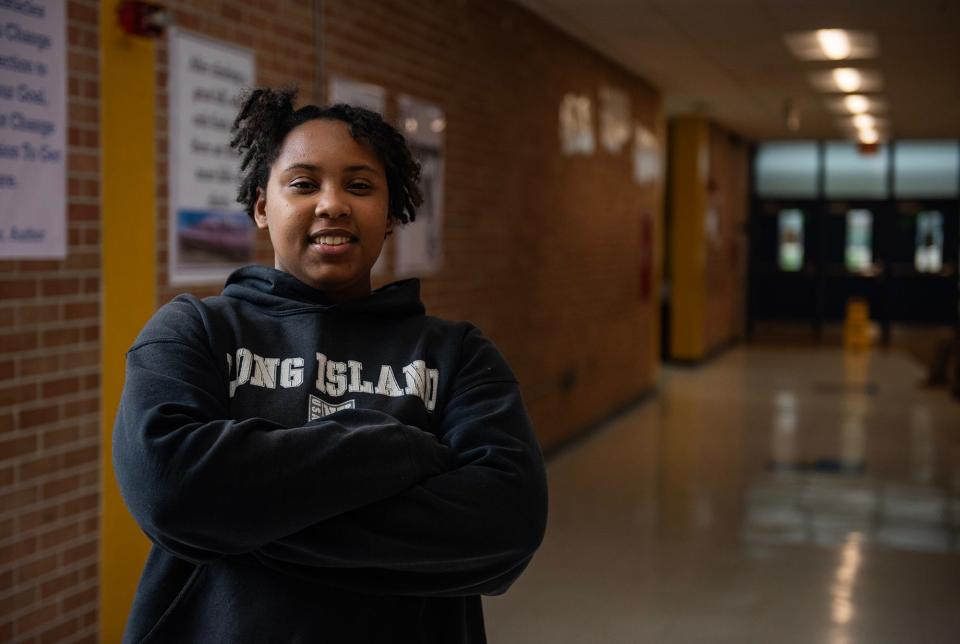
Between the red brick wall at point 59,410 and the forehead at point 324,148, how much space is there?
1.75m

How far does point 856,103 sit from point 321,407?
1120 cm

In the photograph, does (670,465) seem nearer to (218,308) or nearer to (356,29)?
(356,29)

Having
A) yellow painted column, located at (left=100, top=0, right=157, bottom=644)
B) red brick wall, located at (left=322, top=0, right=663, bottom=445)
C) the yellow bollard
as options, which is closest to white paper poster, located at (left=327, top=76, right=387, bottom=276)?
red brick wall, located at (left=322, top=0, right=663, bottom=445)

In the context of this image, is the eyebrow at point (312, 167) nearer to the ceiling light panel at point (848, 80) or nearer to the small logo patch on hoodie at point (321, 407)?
the small logo patch on hoodie at point (321, 407)

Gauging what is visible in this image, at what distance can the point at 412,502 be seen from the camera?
1321 mm

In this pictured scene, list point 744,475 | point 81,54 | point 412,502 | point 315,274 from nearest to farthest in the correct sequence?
point 412,502
point 315,274
point 81,54
point 744,475

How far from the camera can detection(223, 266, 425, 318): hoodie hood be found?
56.8 inches

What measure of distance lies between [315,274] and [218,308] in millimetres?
136

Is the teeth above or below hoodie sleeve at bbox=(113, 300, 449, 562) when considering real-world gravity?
above

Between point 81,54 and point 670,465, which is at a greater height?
point 81,54

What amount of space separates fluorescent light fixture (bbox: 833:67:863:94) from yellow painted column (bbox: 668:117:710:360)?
2.67 m

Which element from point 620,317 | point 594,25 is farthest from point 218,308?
point 620,317

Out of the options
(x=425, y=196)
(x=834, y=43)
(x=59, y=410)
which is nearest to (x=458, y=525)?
(x=59, y=410)

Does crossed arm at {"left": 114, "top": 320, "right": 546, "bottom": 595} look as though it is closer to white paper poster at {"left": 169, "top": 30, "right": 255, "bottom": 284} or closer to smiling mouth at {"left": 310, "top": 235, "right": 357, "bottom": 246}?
smiling mouth at {"left": 310, "top": 235, "right": 357, "bottom": 246}
